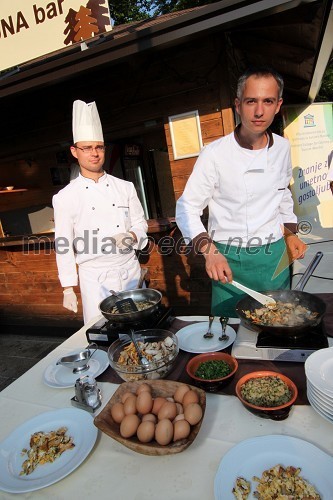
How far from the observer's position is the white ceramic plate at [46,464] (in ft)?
3.37

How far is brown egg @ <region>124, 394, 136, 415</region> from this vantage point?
3.59 ft

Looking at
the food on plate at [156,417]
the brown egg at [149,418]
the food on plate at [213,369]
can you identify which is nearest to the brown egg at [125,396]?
the food on plate at [156,417]

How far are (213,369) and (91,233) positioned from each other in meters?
1.71

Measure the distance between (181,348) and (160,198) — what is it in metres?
6.69

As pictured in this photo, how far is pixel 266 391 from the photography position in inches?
47.3

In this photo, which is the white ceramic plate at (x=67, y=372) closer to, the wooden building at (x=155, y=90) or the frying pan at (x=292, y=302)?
the frying pan at (x=292, y=302)

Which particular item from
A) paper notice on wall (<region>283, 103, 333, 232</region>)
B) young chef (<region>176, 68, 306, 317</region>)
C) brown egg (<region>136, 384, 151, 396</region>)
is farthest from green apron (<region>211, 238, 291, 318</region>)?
paper notice on wall (<region>283, 103, 333, 232</region>)

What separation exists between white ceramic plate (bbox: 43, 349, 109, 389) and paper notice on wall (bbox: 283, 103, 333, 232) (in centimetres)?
700

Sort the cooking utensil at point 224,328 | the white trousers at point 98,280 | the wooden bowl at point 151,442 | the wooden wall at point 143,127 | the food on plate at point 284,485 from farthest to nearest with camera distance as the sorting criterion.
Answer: the wooden wall at point 143,127 < the white trousers at point 98,280 < the cooking utensil at point 224,328 < the wooden bowl at point 151,442 < the food on plate at point 284,485

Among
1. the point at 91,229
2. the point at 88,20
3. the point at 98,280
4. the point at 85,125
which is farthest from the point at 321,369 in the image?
the point at 88,20

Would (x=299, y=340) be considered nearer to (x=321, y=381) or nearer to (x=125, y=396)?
(x=321, y=381)

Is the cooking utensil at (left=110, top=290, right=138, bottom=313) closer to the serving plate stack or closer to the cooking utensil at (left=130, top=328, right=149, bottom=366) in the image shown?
the cooking utensil at (left=130, top=328, right=149, bottom=366)

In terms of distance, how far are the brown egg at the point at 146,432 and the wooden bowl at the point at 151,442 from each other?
1 centimetres

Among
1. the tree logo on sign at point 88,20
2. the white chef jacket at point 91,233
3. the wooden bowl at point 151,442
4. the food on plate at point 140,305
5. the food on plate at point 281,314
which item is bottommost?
the wooden bowl at point 151,442
